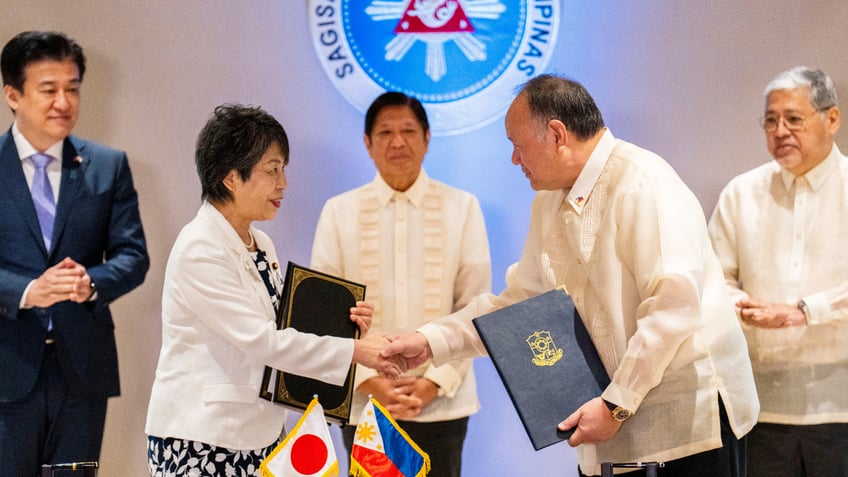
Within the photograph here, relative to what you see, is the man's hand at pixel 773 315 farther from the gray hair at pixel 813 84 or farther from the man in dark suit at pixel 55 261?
the man in dark suit at pixel 55 261

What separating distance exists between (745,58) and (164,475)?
303cm

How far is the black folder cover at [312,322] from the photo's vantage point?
2.98 metres

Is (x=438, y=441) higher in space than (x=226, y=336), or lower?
lower

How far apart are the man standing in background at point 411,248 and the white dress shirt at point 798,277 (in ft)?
3.52

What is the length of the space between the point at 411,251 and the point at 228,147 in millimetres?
1262

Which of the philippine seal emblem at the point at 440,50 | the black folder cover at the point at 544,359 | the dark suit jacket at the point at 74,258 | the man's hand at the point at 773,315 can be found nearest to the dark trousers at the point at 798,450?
the man's hand at the point at 773,315

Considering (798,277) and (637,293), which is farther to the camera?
(798,277)

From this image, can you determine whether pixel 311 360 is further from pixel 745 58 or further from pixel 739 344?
pixel 745 58

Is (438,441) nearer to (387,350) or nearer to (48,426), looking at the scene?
(387,350)

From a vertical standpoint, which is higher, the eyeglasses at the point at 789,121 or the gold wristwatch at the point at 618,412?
the eyeglasses at the point at 789,121

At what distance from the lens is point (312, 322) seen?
3.06m

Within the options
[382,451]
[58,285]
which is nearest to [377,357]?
[382,451]

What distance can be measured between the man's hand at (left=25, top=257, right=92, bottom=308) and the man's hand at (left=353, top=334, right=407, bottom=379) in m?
1.14

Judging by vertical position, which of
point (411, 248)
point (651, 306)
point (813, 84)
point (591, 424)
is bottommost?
point (591, 424)
